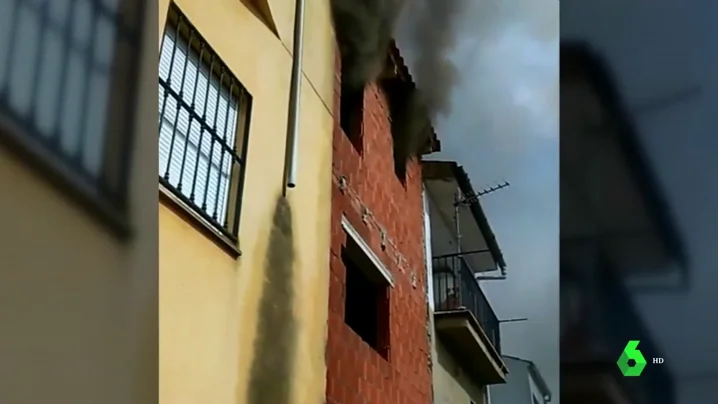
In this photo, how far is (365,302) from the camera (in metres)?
0.74

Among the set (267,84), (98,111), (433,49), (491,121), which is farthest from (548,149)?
(98,111)

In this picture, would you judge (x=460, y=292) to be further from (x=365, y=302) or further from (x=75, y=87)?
(x=75, y=87)

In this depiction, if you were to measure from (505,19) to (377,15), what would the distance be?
142 mm

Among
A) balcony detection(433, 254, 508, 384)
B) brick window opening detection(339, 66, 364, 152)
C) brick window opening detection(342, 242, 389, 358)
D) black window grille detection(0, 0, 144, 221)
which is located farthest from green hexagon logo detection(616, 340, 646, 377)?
black window grille detection(0, 0, 144, 221)

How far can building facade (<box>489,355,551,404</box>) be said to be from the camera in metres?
0.66

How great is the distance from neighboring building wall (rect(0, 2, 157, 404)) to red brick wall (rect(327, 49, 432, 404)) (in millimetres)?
188

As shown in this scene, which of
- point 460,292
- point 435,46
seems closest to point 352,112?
point 435,46

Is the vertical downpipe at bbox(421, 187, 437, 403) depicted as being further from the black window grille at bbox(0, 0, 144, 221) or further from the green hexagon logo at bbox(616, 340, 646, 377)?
the black window grille at bbox(0, 0, 144, 221)

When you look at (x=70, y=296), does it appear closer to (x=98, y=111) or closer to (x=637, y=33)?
(x=98, y=111)

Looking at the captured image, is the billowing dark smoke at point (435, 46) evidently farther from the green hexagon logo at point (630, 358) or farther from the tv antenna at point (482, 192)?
the green hexagon logo at point (630, 358)

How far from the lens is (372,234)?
765mm

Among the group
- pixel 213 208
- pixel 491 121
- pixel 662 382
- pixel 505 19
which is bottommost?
pixel 662 382

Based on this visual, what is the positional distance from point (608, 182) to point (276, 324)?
0.34 metres

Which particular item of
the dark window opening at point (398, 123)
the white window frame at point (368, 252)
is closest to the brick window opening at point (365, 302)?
the white window frame at point (368, 252)
